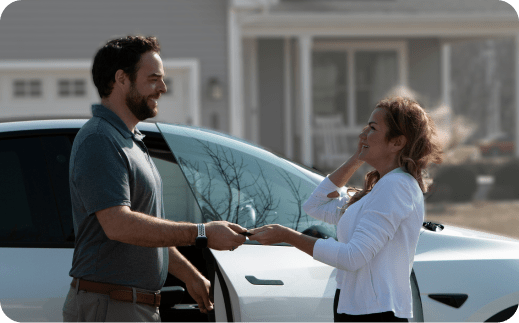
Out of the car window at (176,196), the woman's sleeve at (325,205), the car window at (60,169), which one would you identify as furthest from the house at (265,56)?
the woman's sleeve at (325,205)

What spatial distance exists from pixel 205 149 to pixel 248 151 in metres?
0.29

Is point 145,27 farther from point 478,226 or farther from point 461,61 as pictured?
point 461,61

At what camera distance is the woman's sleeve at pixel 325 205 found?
2.67m

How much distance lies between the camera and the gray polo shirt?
2.20 meters

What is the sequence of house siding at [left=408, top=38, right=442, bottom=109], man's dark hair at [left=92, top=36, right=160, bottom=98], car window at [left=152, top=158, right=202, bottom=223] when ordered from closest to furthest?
man's dark hair at [left=92, top=36, right=160, bottom=98] < car window at [left=152, top=158, right=202, bottom=223] < house siding at [left=408, top=38, right=442, bottom=109]

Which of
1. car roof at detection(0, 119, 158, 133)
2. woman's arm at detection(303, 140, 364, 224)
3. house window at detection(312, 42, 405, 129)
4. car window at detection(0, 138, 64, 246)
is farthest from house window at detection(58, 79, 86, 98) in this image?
woman's arm at detection(303, 140, 364, 224)

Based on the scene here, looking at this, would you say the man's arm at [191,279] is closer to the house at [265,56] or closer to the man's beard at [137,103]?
the man's beard at [137,103]

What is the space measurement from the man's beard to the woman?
0.66 meters

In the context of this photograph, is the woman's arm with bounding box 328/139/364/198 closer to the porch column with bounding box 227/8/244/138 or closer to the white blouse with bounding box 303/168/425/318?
the white blouse with bounding box 303/168/425/318

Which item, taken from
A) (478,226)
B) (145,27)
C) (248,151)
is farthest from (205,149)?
(145,27)

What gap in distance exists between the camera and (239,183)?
291 cm

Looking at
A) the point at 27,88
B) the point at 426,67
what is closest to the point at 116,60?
the point at 27,88

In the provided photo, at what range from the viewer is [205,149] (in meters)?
2.92

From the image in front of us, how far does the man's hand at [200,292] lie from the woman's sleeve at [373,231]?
82cm
